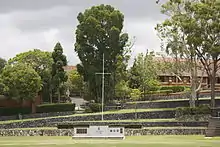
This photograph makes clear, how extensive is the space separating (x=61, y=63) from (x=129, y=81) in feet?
41.4

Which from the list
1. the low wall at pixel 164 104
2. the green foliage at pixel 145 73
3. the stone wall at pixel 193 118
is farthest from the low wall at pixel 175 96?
the stone wall at pixel 193 118

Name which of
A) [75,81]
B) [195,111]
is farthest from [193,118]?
[75,81]

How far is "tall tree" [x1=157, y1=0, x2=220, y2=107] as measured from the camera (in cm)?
4306

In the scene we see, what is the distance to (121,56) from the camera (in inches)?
2261

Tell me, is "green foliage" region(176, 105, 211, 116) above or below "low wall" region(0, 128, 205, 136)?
above

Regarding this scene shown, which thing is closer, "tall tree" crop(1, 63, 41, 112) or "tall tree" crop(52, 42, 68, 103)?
"tall tree" crop(1, 63, 41, 112)

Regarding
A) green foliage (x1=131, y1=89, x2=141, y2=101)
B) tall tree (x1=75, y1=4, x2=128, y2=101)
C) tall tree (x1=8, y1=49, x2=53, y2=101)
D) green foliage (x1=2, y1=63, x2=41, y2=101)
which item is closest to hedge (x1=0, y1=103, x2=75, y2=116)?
green foliage (x1=2, y1=63, x2=41, y2=101)

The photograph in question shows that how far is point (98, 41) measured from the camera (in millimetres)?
56250

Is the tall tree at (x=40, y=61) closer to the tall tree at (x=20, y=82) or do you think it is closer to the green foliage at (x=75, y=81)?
the green foliage at (x=75, y=81)

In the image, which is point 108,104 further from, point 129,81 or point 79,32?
point 129,81

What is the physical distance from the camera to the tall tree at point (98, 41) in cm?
5541

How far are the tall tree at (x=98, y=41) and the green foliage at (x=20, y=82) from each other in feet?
24.4

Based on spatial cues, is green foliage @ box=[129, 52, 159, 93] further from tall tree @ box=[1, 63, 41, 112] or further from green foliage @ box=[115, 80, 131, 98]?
tall tree @ box=[1, 63, 41, 112]

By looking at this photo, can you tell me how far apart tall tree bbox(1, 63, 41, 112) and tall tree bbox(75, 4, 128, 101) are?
Answer: 7.32m
